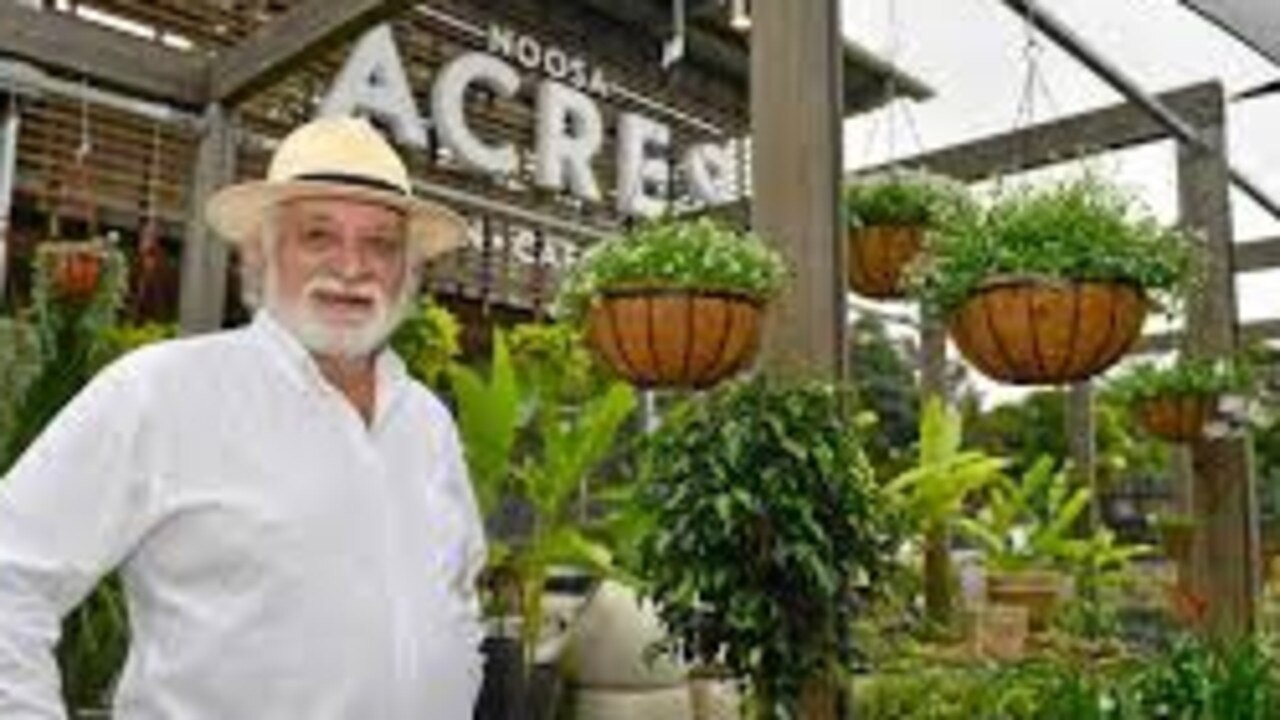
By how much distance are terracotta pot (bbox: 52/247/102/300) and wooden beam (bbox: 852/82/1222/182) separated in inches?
116

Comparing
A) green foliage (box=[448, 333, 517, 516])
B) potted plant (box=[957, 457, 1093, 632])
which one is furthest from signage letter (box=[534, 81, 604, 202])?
green foliage (box=[448, 333, 517, 516])

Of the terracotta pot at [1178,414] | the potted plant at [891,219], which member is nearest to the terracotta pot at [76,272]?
the potted plant at [891,219]

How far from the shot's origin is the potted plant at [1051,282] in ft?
9.04

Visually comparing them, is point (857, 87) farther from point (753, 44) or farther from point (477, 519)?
point (477, 519)

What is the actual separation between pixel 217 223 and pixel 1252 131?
558cm

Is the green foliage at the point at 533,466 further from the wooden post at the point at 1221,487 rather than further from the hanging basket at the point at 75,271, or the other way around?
the wooden post at the point at 1221,487

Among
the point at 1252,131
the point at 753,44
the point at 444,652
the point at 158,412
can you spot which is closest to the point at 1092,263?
the point at 753,44

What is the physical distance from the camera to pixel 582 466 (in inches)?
159

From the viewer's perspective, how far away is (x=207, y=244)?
14.8 ft

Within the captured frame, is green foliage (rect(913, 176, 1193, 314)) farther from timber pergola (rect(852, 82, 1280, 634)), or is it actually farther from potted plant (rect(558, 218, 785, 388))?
timber pergola (rect(852, 82, 1280, 634))

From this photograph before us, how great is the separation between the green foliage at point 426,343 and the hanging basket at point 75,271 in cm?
126

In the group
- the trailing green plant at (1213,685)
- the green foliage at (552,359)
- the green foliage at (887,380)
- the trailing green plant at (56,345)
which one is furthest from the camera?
the green foliage at (887,380)

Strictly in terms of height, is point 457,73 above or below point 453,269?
above

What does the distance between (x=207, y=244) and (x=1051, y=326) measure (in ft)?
8.95
